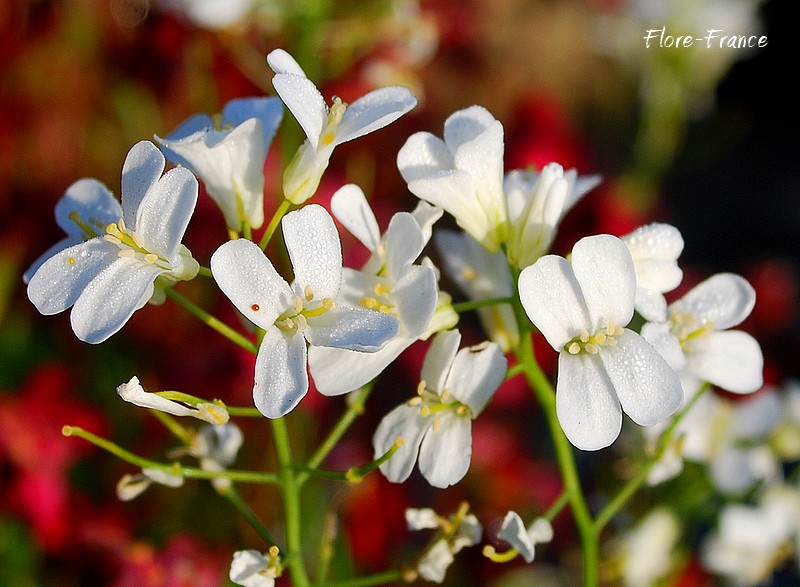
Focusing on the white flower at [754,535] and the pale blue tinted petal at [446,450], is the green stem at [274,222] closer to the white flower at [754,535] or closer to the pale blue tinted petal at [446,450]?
the pale blue tinted petal at [446,450]

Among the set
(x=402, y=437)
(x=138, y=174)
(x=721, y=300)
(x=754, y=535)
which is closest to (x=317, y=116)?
(x=138, y=174)

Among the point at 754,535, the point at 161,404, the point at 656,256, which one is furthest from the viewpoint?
the point at 754,535

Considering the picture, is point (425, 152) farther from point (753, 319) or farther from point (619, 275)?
point (753, 319)

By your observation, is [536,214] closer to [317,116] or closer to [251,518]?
[317,116]

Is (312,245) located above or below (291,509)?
above

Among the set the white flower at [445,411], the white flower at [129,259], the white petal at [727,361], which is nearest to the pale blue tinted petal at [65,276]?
the white flower at [129,259]
